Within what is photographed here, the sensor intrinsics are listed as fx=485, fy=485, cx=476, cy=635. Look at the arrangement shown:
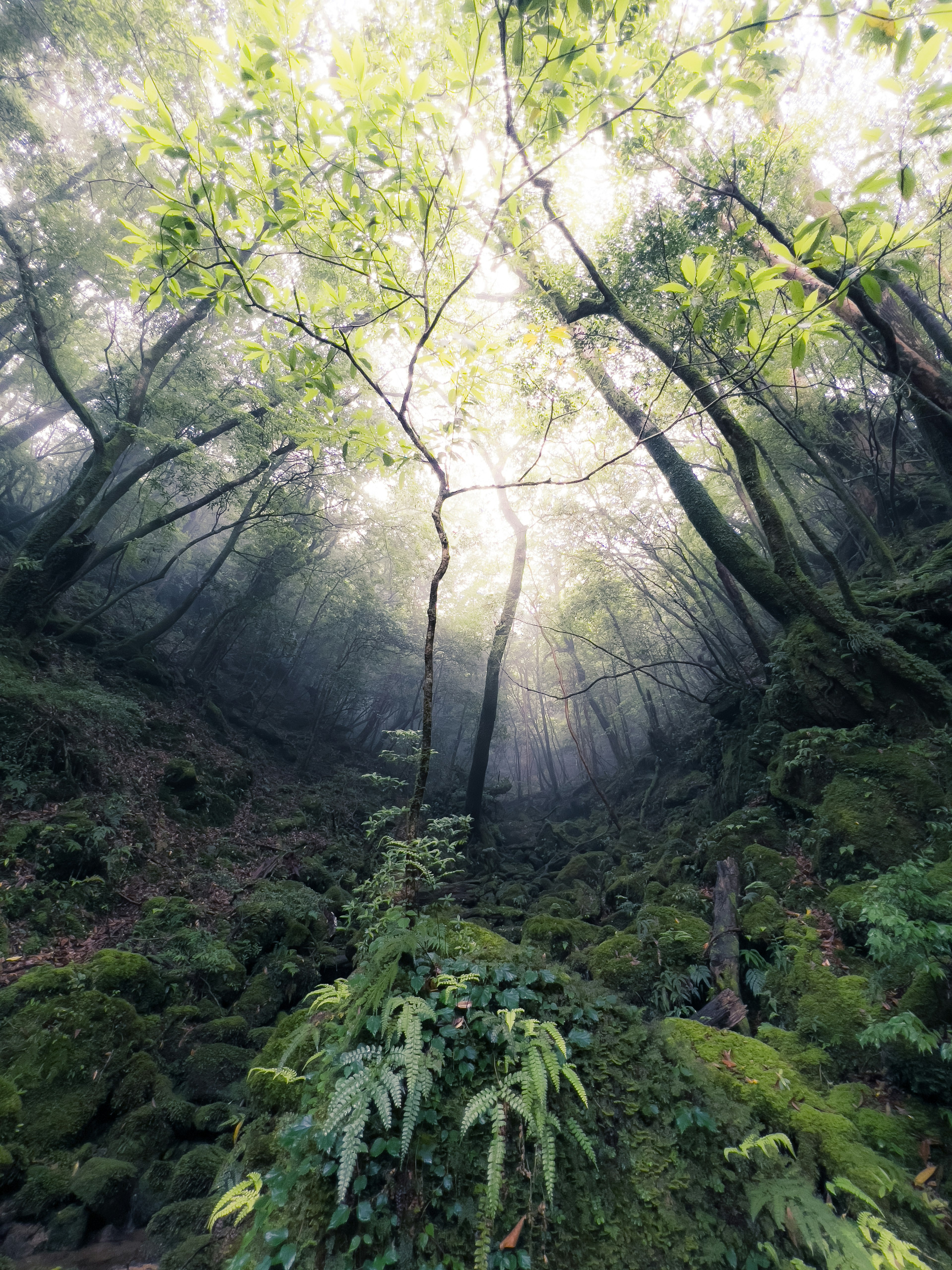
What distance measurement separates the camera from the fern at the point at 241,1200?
198 cm

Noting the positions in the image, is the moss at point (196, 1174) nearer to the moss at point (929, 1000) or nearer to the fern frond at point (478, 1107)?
the fern frond at point (478, 1107)

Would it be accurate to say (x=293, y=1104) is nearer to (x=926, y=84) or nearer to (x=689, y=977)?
(x=689, y=977)

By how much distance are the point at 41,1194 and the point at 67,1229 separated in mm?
327

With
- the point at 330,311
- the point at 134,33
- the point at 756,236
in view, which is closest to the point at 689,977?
the point at 330,311

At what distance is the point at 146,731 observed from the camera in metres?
10.6

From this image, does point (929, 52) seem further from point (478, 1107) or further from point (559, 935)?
point (559, 935)

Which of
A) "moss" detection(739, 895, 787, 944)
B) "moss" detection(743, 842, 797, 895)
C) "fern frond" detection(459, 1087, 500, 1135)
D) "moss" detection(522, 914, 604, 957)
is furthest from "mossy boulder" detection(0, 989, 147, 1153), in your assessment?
"moss" detection(743, 842, 797, 895)

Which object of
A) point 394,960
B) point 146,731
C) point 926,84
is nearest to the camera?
point 394,960

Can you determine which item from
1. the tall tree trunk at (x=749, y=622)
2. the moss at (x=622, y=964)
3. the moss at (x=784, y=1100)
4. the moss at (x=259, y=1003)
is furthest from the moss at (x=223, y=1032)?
the tall tree trunk at (x=749, y=622)

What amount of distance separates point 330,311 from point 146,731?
1055 cm

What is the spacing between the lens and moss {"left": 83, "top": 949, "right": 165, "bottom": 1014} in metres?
4.53

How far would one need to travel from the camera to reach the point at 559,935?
5949mm

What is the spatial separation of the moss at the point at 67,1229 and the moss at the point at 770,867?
5.98 m

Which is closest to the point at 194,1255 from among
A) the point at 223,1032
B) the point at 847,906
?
the point at 223,1032
